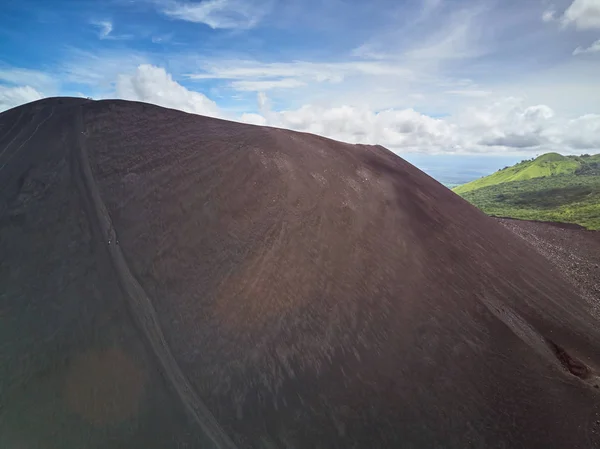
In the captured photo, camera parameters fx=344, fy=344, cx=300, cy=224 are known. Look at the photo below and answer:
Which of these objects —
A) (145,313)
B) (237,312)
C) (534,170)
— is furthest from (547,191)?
(145,313)

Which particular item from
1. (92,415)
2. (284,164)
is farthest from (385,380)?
(284,164)

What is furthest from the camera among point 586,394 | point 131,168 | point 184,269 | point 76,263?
point 131,168

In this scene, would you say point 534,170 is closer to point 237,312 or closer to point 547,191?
point 547,191

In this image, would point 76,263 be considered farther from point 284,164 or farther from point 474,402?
point 474,402

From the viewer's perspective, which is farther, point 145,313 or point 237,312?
point 237,312

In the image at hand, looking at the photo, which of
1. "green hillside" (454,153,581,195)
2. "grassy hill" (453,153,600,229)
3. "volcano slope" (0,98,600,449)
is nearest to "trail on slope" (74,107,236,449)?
"volcano slope" (0,98,600,449)

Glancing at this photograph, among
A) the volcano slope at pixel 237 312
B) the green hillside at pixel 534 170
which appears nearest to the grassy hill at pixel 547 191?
the green hillside at pixel 534 170

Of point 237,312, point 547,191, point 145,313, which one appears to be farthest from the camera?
point 547,191
